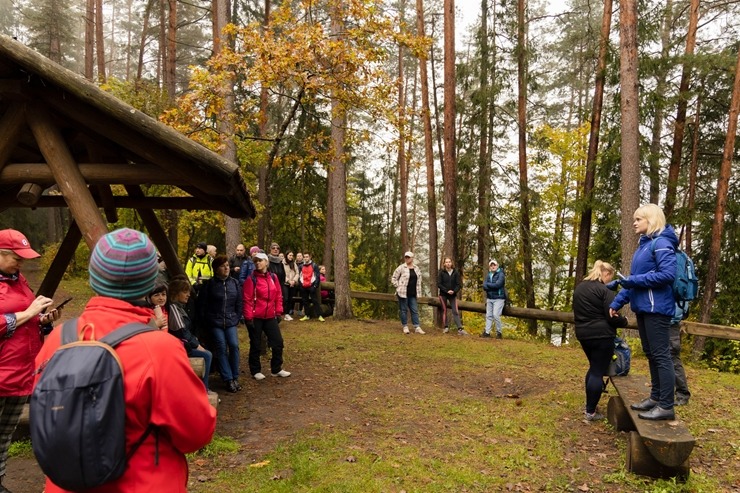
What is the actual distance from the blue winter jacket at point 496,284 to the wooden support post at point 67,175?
9781 millimetres

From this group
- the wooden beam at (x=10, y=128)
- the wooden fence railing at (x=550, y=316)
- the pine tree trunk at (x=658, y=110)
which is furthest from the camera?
the pine tree trunk at (x=658, y=110)

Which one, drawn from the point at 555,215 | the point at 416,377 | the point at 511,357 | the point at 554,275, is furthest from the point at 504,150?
the point at 416,377

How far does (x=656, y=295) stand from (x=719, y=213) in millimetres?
10731

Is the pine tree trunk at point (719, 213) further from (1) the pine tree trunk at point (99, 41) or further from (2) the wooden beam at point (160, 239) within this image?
(1) the pine tree trunk at point (99, 41)

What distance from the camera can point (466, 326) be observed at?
2072 cm

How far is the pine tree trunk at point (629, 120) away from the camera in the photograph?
10.2 m

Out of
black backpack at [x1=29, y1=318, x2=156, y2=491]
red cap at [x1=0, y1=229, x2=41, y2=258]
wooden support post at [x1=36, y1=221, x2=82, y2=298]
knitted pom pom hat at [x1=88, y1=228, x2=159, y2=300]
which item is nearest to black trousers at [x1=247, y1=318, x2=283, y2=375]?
wooden support post at [x1=36, y1=221, x2=82, y2=298]

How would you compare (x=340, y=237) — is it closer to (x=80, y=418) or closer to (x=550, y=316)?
(x=550, y=316)

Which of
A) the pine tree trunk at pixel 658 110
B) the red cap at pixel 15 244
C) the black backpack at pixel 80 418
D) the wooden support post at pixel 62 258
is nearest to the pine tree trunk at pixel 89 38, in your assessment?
the wooden support post at pixel 62 258

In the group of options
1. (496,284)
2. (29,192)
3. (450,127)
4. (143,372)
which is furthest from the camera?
(450,127)

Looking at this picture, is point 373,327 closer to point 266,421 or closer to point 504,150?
point 266,421

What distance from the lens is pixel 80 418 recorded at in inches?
63.5

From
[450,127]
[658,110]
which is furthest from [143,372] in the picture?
[658,110]

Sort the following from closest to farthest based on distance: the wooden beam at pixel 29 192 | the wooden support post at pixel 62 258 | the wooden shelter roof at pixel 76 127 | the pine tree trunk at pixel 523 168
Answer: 1. the wooden shelter roof at pixel 76 127
2. the wooden beam at pixel 29 192
3. the wooden support post at pixel 62 258
4. the pine tree trunk at pixel 523 168
